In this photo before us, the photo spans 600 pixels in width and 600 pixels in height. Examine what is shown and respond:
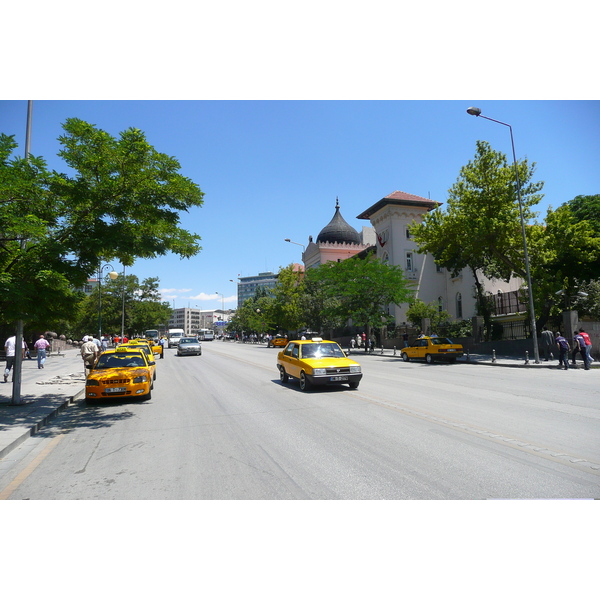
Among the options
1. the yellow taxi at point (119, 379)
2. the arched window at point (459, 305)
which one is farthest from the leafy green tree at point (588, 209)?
the yellow taxi at point (119, 379)

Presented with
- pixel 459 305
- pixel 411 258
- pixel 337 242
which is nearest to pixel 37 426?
pixel 459 305

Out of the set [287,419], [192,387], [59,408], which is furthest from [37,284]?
[192,387]

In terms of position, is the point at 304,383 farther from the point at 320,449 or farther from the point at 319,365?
the point at 320,449

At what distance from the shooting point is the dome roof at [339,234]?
6875 centimetres

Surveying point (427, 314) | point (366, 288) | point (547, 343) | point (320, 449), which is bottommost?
point (320, 449)

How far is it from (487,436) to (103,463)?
20.0ft

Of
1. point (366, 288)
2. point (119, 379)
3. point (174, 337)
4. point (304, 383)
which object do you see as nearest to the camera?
point (119, 379)

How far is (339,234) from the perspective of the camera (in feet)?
226

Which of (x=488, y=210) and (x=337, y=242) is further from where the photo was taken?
(x=337, y=242)

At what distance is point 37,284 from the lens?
10125 mm

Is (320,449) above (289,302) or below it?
below

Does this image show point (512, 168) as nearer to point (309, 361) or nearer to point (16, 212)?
point (309, 361)

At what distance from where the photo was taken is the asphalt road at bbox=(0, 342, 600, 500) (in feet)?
17.6

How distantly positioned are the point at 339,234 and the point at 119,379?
5875cm
